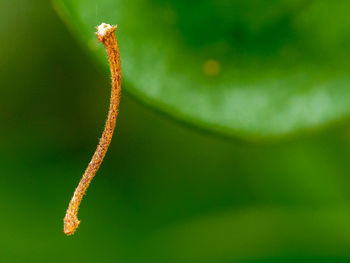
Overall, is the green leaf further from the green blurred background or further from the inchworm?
the green blurred background

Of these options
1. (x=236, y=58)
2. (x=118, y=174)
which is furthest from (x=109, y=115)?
(x=118, y=174)

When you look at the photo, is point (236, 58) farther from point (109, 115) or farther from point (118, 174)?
point (118, 174)

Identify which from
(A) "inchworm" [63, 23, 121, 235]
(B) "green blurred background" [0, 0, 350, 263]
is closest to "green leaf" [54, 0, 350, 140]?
(A) "inchworm" [63, 23, 121, 235]

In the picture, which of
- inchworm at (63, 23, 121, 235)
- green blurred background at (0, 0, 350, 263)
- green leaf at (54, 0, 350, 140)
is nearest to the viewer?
inchworm at (63, 23, 121, 235)

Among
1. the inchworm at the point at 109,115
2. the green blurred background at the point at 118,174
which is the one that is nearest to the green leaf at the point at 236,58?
the inchworm at the point at 109,115

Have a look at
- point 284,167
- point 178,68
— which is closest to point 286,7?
point 178,68

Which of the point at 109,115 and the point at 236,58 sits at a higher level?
the point at 236,58
